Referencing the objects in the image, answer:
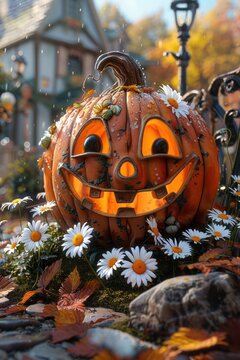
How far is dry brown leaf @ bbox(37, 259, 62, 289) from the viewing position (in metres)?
2.62

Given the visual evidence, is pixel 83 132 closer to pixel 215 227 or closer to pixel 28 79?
pixel 215 227

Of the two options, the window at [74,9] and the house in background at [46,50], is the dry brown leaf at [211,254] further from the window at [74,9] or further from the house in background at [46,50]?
the window at [74,9]

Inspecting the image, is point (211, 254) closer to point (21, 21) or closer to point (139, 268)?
point (139, 268)

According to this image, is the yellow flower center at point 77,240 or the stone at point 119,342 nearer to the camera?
the stone at point 119,342

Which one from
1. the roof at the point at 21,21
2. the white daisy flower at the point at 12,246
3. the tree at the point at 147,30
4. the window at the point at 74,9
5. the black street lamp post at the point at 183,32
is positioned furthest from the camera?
the tree at the point at 147,30

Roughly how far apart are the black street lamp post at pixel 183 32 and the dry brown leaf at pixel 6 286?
131 inches

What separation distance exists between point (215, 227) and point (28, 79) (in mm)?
19598

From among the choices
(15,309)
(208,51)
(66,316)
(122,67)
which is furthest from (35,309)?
(208,51)

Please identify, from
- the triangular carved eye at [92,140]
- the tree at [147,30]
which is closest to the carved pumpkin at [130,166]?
the triangular carved eye at [92,140]

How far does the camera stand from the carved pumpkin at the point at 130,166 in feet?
8.79

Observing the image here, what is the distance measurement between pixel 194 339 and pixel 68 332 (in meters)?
0.50

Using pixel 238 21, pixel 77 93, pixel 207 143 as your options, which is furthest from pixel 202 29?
pixel 207 143

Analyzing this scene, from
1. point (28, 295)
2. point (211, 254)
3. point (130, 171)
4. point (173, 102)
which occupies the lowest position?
point (28, 295)

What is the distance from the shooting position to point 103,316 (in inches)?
88.0
